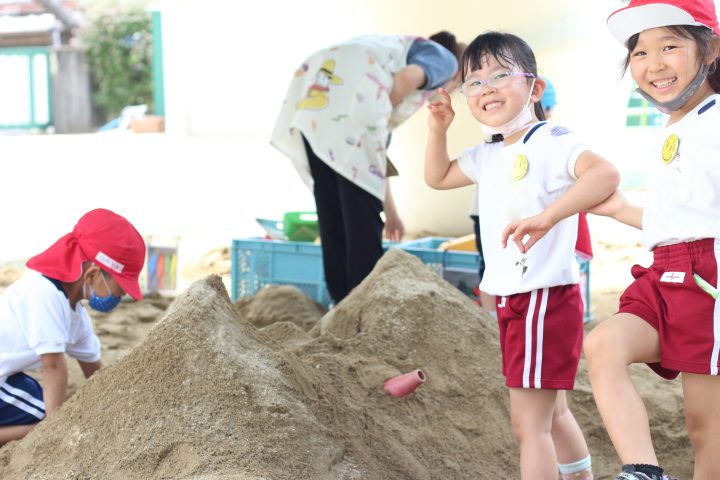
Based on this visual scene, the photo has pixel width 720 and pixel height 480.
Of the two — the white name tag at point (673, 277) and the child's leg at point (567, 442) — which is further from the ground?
the white name tag at point (673, 277)

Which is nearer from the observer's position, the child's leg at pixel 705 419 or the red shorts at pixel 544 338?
the child's leg at pixel 705 419

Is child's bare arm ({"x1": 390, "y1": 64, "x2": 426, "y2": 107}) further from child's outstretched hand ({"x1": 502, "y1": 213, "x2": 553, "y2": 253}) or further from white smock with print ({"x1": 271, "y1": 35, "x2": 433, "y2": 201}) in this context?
child's outstretched hand ({"x1": 502, "y1": 213, "x2": 553, "y2": 253})

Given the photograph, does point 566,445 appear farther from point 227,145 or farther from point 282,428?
point 227,145

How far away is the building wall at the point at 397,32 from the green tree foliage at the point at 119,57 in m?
9.16

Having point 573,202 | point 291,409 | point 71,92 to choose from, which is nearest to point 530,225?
point 573,202

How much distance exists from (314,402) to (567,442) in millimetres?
714

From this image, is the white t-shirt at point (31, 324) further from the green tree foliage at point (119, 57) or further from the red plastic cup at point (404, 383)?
the green tree foliage at point (119, 57)

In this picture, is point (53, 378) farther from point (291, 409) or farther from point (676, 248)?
point (676, 248)

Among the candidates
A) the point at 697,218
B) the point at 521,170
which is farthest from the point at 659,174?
the point at 521,170

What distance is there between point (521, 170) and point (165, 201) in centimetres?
653

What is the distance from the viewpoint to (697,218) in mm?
2080

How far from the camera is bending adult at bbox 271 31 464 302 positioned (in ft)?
13.5

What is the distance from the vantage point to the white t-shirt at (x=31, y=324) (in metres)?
2.96

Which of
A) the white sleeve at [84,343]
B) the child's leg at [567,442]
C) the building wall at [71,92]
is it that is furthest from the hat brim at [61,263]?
the building wall at [71,92]
